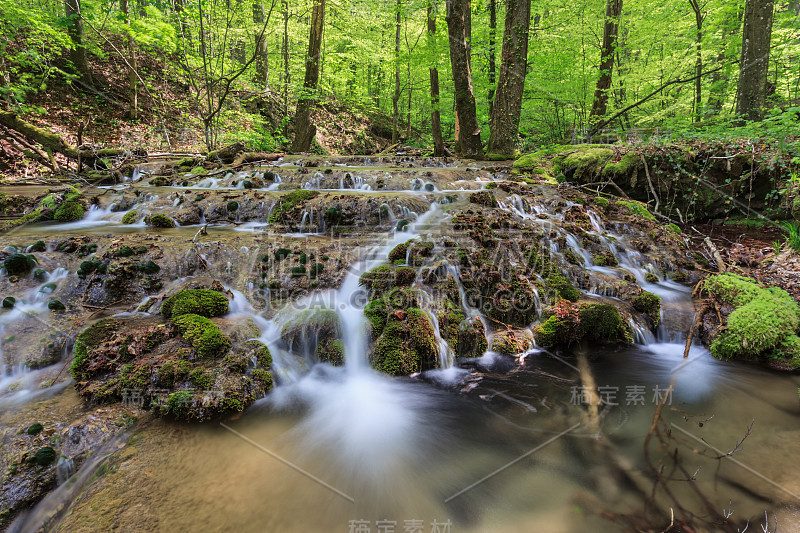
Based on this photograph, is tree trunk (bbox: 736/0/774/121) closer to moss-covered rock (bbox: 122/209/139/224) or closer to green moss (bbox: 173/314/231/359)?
green moss (bbox: 173/314/231/359)

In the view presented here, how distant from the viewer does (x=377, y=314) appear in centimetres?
428

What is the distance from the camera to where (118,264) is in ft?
15.1

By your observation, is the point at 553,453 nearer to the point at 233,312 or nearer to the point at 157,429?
the point at 157,429

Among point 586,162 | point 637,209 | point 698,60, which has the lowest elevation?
point 637,209

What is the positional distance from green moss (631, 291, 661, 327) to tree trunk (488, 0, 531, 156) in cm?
800

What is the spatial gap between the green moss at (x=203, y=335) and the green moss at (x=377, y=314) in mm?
1631

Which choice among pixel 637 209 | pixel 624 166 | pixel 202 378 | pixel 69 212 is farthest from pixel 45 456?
pixel 624 166

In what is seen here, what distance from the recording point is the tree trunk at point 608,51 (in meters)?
11.4

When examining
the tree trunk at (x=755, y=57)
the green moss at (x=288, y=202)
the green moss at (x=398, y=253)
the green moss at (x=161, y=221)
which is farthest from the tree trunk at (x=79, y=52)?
the tree trunk at (x=755, y=57)

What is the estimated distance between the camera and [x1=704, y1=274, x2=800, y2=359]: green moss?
407 cm

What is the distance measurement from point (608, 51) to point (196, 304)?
14710mm

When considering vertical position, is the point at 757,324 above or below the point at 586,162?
below

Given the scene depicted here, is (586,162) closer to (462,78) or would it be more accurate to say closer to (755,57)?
(755,57)

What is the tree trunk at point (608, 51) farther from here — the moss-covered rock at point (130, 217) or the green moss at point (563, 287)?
the moss-covered rock at point (130, 217)
